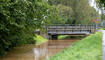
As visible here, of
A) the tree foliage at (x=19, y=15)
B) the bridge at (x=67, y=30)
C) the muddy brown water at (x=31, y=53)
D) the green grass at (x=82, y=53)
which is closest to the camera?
the green grass at (x=82, y=53)

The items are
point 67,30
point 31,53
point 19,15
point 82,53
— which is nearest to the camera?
point 82,53

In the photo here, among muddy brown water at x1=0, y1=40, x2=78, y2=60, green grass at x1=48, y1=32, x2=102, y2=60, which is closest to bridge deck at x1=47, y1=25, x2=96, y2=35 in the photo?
muddy brown water at x1=0, y1=40, x2=78, y2=60

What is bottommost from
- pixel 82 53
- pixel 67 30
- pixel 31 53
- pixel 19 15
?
pixel 31 53

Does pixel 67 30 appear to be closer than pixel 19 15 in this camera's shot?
No

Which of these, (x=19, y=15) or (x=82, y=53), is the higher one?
(x=19, y=15)

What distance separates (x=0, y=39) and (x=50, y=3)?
16.1 ft

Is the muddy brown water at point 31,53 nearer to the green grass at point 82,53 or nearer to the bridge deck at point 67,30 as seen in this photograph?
the green grass at point 82,53

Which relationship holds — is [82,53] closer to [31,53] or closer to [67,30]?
[31,53]

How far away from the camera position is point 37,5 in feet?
49.2

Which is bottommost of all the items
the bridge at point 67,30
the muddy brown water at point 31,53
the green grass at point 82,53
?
the muddy brown water at point 31,53

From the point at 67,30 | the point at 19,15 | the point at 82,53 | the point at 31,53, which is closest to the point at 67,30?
the point at 67,30

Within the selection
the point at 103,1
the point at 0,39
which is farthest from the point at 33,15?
the point at 103,1

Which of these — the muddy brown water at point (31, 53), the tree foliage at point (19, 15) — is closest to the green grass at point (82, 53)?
the muddy brown water at point (31, 53)

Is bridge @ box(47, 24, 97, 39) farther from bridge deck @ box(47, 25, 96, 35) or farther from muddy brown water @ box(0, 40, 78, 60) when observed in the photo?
muddy brown water @ box(0, 40, 78, 60)
